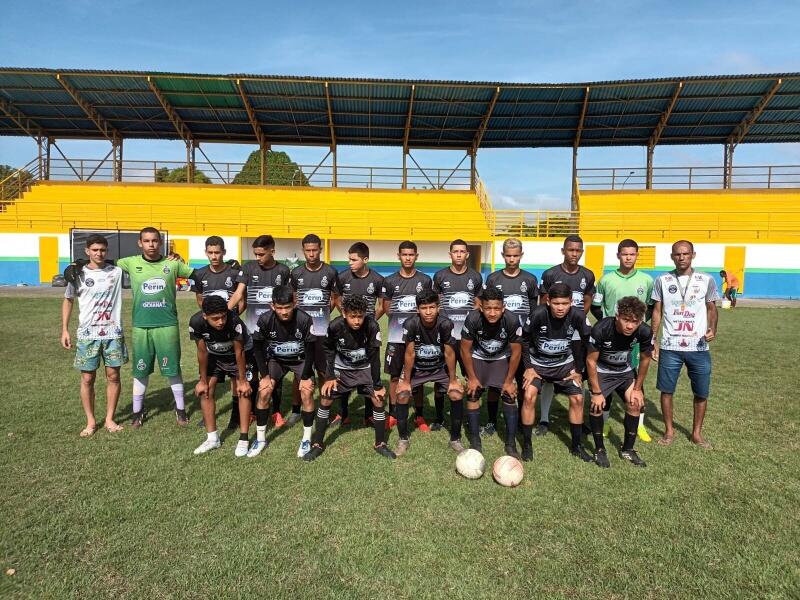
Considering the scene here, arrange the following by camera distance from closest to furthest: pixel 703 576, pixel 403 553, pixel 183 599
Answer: pixel 183 599 → pixel 703 576 → pixel 403 553

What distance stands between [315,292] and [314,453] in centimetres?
194

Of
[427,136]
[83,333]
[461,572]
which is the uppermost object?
[427,136]

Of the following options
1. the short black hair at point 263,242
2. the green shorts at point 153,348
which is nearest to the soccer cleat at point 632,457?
the short black hair at point 263,242

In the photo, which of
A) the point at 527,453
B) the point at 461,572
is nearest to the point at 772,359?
the point at 527,453

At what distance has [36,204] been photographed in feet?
82.0

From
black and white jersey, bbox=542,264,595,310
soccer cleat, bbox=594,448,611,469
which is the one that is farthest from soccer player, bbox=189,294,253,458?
black and white jersey, bbox=542,264,595,310

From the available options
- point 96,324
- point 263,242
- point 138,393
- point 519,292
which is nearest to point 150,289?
point 96,324

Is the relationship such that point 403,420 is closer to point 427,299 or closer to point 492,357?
point 492,357

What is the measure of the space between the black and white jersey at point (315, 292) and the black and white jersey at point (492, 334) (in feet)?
5.85

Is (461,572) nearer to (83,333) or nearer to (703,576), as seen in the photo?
(703,576)

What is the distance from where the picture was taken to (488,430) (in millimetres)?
5480

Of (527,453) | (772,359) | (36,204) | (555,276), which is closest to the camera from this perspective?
(527,453)

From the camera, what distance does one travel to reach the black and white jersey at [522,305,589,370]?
16.4ft

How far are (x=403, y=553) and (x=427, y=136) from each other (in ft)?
88.7
